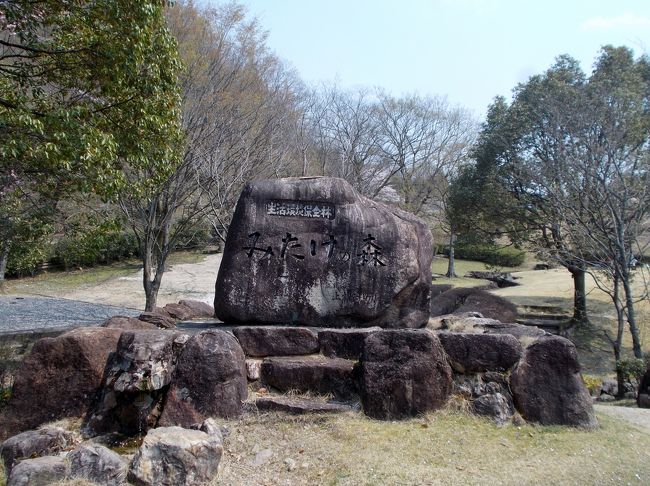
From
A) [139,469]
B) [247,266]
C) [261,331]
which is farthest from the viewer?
[247,266]

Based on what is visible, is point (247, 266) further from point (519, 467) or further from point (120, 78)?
point (519, 467)

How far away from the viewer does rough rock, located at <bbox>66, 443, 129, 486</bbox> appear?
4.67m

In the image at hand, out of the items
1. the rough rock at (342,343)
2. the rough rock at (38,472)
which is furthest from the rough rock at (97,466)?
the rough rock at (342,343)

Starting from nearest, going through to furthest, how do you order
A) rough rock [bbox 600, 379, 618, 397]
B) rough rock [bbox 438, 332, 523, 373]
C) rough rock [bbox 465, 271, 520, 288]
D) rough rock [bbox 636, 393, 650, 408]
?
1. rough rock [bbox 438, 332, 523, 373]
2. rough rock [bbox 636, 393, 650, 408]
3. rough rock [bbox 600, 379, 618, 397]
4. rough rock [bbox 465, 271, 520, 288]

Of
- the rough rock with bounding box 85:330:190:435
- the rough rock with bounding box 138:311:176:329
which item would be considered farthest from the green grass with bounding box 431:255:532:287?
the rough rock with bounding box 85:330:190:435

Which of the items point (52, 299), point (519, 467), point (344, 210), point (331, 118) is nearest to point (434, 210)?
point (331, 118)

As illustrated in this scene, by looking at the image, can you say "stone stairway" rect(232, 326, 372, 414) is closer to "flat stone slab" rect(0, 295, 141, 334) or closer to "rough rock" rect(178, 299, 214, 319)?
"rough rock" rect(178, 299, 214, 319)

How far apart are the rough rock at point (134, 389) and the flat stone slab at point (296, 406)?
1003 millimetres

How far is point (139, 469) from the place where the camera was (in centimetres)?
466

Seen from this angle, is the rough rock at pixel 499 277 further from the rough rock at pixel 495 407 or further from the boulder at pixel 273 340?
the boulder at pixel 273 340

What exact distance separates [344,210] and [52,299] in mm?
13696

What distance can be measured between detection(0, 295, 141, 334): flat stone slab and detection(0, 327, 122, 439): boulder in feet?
22.3

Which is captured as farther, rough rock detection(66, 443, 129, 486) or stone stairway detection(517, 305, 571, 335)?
stone stairway detection(517, 305, 571, 335)

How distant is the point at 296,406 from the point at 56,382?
2.42 m
